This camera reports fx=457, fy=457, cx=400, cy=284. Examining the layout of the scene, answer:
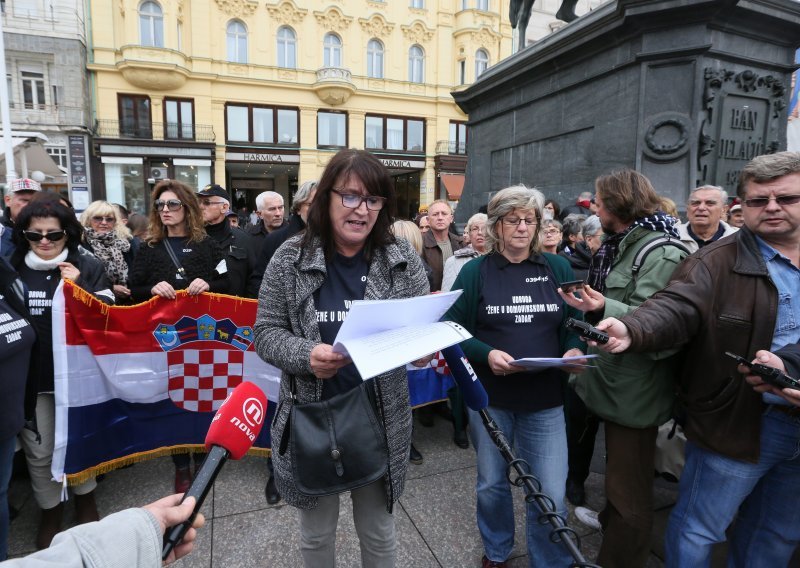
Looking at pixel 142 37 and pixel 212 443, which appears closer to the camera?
pixel 212 443

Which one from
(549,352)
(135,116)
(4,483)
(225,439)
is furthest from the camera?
(135,116)

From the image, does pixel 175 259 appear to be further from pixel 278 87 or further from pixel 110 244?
pixel 278 87

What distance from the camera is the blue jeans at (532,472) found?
235 centimetres

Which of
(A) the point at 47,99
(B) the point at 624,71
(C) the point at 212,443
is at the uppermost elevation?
(A) the point at 47,99

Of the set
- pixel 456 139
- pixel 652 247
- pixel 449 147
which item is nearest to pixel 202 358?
pixel 652 247

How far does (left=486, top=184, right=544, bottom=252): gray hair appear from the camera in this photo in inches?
96.7

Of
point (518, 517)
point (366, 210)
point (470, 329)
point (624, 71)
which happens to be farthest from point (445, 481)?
point (624, 71)

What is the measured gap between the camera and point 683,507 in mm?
2100

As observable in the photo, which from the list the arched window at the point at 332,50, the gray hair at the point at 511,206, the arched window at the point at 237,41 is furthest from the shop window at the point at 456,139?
the gray hair at the point at 511,206

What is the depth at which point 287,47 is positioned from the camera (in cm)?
2778

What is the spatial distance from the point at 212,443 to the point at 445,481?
255 cm

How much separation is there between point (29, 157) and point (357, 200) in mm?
10508

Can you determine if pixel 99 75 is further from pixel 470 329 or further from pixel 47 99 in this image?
pixel 470 329

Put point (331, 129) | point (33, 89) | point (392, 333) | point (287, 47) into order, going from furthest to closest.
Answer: point (331, 129) < point (287, 47) < point (33, 89) < point (392, 333)
